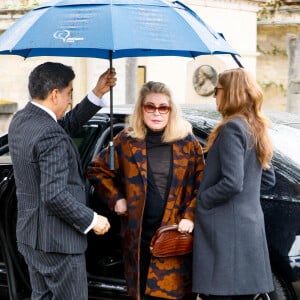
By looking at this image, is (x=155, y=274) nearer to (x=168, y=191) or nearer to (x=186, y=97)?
(x=168, y=191)

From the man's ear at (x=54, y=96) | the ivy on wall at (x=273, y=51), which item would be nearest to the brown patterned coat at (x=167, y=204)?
the man's ear at (x=54, y=96)

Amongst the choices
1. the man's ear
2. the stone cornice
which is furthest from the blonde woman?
the stone cornice

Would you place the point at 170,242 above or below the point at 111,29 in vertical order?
below

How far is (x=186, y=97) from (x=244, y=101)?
9.26 meters

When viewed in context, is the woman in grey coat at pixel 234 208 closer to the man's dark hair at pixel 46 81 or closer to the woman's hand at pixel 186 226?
the woman's hand at pixel 186 226

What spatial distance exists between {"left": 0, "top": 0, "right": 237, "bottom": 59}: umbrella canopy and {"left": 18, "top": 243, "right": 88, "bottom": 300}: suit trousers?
1052 mm

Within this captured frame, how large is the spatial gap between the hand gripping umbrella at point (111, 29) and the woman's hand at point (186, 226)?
89 cm

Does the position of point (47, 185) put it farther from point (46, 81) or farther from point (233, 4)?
point (233, 4)

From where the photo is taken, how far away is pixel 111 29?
11.6 ft

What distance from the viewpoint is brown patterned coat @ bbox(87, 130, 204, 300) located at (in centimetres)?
391

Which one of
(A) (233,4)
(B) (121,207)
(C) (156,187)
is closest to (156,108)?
(C) (156,187)

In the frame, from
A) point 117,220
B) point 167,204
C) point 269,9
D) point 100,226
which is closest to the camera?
point 100,226

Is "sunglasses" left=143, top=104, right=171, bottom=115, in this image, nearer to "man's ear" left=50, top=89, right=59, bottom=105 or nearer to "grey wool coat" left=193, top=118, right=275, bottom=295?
"grey wool coat" left=193, top=118, right=275, bottom=295

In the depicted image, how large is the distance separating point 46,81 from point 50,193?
1.89 feet
